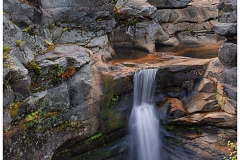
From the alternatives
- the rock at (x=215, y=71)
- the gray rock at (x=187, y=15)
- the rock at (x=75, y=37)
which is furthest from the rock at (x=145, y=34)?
the rock at (x=215, y=71)

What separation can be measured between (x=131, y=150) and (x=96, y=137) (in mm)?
1571

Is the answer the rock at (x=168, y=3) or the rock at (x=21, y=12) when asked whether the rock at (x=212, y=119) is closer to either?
the rock at (x=21, y=12)

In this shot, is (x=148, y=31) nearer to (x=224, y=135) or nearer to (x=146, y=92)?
(x=146, y=92)

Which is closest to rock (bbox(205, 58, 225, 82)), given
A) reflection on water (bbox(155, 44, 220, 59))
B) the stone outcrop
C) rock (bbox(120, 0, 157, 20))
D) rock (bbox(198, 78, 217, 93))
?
the stone outcrop

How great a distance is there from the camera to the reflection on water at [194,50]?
12258 millimetres

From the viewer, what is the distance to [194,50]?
13461mm

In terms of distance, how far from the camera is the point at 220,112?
27.6 feet

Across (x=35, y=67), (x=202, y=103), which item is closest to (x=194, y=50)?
(x=202, y=103)

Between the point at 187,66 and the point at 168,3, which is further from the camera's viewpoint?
the point at 168,3

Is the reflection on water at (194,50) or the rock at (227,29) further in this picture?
the reflection on water at (194,50)

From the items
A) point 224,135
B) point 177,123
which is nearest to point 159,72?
point 177,123

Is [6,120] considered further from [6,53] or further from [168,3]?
[168,3]

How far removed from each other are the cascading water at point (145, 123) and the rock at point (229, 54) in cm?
236

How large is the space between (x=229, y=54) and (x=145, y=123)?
3.74 meters
